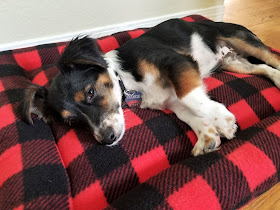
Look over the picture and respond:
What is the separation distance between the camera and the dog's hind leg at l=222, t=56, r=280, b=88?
1.98 m

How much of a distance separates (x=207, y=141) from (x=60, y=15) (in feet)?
7.98

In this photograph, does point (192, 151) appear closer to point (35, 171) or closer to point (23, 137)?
point (35, 171)

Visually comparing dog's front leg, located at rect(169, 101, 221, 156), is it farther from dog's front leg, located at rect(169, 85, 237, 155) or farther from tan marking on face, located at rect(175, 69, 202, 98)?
tan marking on face, located at rect(175, 69, 202, 98)

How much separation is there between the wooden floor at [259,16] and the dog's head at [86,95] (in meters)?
2.57

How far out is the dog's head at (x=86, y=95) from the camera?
4.95 ft

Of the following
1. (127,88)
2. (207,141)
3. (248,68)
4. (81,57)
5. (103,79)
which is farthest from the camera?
(248,68)

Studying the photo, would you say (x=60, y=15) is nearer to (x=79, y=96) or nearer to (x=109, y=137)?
(x=79, y=96)

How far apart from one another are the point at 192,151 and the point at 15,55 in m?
2.03

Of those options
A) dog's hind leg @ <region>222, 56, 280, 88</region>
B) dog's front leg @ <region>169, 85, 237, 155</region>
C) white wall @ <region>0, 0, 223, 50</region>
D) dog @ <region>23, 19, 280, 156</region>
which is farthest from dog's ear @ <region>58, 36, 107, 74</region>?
white wall @ <region>0, 0, 223, 50</region>

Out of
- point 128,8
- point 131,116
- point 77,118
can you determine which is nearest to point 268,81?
point 131,116

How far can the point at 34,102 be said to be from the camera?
69.9 inches

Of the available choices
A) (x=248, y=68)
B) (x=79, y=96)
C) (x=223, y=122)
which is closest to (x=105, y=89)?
(x=79, y=96)

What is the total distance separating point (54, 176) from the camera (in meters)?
1.38

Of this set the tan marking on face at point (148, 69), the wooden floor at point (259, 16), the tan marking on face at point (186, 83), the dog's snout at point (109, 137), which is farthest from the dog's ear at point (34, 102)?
the wooden floor at point (259, 16)
